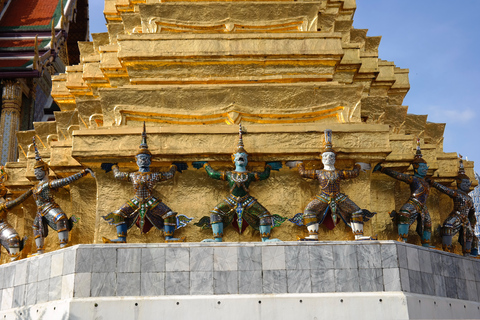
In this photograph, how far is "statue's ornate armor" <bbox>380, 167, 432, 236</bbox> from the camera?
1223 centimetres

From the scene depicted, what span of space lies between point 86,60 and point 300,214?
6.39 metres

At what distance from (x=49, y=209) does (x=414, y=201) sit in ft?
23.7

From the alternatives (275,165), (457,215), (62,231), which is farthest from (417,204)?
(62,231)

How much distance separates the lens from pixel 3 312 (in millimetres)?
10047

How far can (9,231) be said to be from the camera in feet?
43.5

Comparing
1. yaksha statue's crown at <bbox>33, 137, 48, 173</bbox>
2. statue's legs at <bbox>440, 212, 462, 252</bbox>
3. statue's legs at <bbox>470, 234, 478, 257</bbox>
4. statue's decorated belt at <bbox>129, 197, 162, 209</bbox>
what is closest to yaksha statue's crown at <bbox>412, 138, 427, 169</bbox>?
statue's legs at <bbox>440, 212, 462, 252</bbox>

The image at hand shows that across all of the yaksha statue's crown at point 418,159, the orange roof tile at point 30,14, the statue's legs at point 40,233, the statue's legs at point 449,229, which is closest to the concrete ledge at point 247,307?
the statue's legs at point 40,233

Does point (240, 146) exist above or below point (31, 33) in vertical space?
below

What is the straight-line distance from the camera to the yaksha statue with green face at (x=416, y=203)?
12.2 m

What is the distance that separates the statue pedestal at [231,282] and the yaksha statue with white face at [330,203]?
157 cm

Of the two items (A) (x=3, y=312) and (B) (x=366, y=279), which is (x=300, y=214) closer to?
(B) (x=366, y=279)

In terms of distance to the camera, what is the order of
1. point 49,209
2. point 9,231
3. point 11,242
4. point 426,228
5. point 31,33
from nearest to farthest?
point 49,209 → point 426,228 → point 11,242 → point 9,231 → point 31,33

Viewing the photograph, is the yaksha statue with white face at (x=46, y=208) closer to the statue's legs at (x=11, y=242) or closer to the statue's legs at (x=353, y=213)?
the statue's legs at (x=11, y=242)

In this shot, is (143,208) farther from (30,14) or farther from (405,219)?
(30,14)
